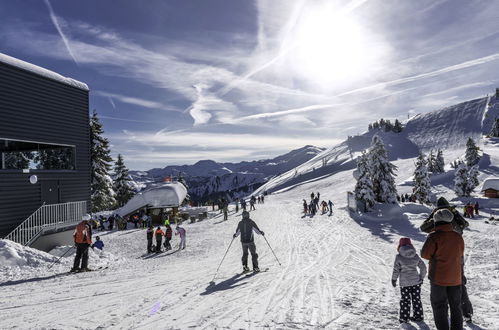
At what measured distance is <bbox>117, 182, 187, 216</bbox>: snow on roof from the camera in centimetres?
3072

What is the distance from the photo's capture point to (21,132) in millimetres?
14531

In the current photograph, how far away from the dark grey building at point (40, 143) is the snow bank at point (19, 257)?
374 cm

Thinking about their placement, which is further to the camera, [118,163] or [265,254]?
[118,163]

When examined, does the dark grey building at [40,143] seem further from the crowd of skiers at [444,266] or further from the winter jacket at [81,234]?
the crowd of skiers at [444,266]

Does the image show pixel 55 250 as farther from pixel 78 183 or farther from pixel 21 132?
pixel 21 132

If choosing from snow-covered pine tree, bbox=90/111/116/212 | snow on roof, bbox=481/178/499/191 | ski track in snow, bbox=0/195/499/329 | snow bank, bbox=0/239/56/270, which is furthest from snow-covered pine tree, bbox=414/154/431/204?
snow bank, bbox=0/239/56/270

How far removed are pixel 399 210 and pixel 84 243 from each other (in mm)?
25988

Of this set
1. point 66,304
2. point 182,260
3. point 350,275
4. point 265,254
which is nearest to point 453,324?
point 350,275

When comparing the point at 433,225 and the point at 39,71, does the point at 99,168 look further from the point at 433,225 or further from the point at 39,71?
the point at 433,225

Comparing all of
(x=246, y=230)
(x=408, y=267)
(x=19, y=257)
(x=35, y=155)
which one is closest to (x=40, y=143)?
(x=35, y=155)

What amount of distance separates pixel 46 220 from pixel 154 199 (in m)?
15.7

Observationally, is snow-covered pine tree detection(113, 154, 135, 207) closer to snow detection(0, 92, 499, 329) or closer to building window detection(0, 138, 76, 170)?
building window detection(0, 138, 76, 170)

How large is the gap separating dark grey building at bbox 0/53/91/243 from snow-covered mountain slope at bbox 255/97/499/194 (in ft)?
277

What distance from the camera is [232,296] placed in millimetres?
6902
